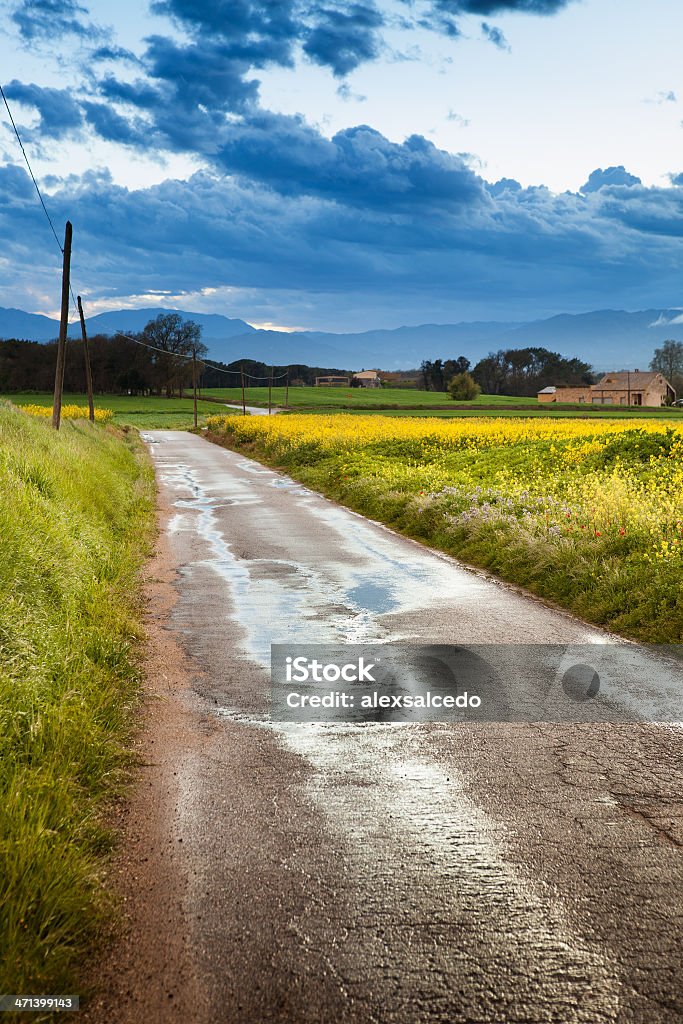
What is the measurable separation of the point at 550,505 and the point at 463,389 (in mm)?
104536

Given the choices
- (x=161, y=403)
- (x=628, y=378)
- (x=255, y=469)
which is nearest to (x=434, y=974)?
(x=255, y=469)

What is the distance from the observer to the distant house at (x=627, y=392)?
119 meters

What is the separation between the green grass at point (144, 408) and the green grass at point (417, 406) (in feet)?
33.2

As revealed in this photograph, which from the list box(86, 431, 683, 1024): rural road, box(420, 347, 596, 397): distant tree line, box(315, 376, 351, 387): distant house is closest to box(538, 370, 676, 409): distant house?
box(420, 347, 596, 397): distant tree line

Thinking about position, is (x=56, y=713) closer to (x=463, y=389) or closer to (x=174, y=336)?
(x=463, y=389)

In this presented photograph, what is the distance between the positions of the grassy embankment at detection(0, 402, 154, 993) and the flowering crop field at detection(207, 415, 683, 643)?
4.88 m

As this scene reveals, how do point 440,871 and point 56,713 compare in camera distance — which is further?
point 56,713

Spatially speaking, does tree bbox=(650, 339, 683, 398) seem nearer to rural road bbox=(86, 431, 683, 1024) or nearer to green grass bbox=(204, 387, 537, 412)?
green grass bbox=(204, 387, 537, 412)

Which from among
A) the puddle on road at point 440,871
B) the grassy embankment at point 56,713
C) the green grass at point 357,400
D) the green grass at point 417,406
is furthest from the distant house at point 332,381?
the puddle on road at point 440,871

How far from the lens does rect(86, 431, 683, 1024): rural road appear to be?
3.00 meters

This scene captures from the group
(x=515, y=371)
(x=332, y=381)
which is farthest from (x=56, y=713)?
(x=332, y=381)

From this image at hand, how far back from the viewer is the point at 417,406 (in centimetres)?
9838

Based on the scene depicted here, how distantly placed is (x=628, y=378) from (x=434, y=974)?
124 m

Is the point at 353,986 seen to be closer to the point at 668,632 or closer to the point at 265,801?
the point at 265,801
